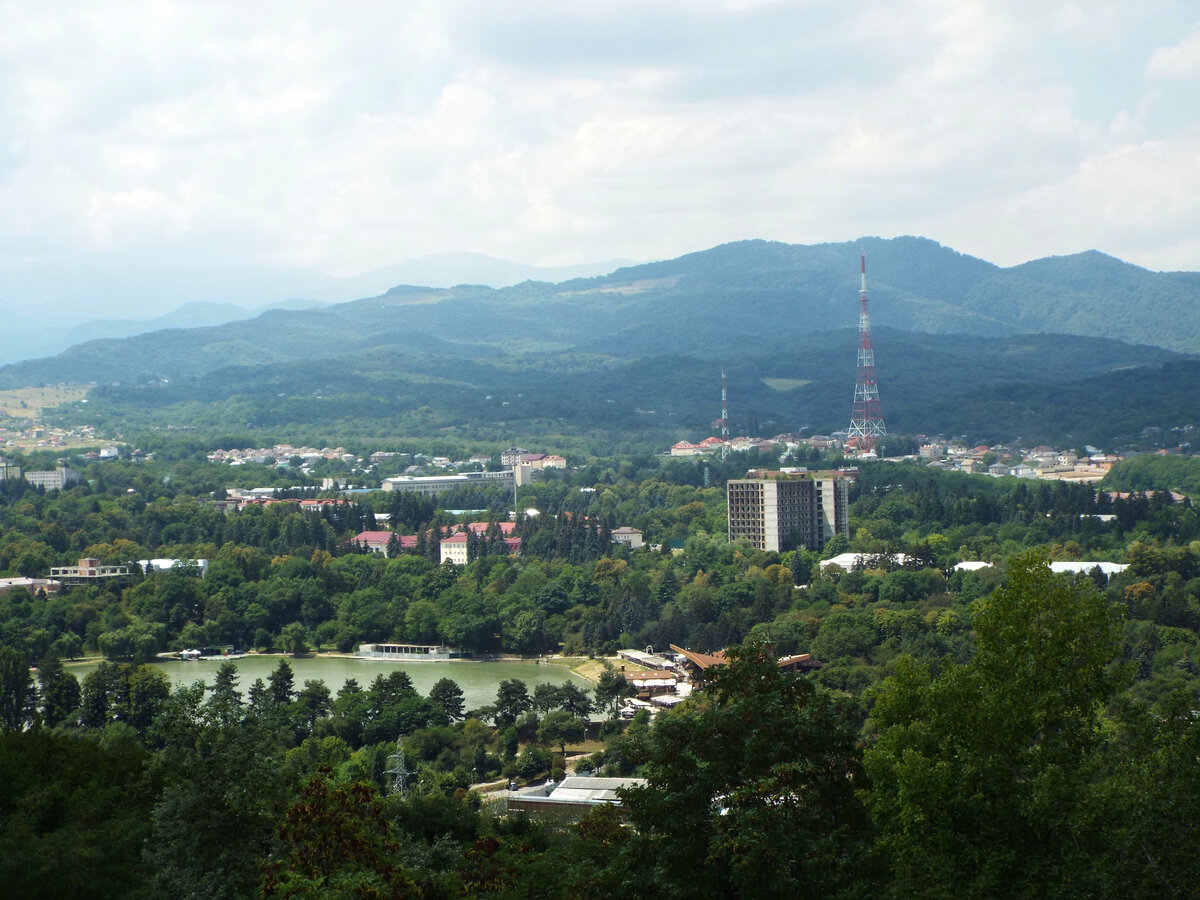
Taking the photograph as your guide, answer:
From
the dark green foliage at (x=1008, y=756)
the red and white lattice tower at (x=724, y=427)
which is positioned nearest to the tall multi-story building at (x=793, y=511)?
the red and white lattice tower at (x=724, y=427)

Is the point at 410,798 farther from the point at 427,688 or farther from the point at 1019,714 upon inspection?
the point at 427,688

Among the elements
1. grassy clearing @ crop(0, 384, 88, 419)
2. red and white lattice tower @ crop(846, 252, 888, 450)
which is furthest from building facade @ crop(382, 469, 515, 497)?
grassy clearing @ crop(0, 384, 88, 419)

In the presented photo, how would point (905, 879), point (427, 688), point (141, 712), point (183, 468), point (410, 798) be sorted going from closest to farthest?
1. point (905, 879)
2. point (410, 798)
3. point (141, 712)
4. point (427, 688)
5. point (183, 468)

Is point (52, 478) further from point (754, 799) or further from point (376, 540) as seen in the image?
point (754, 799)

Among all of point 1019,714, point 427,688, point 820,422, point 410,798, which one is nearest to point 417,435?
point 820,422

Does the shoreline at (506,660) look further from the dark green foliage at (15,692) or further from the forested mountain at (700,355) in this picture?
the forested mountain at (700,355)

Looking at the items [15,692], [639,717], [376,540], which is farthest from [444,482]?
[639,717]

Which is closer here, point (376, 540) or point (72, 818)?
point (72, 818)

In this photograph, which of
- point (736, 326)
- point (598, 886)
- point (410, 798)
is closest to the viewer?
point (598, 886)
